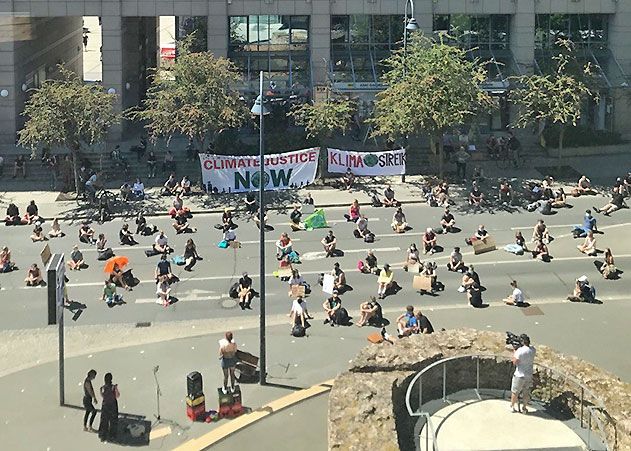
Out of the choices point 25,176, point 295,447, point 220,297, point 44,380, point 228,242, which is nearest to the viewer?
point 295,447

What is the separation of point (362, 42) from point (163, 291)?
88.7 ft

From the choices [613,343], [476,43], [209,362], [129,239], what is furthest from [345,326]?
[476,43]

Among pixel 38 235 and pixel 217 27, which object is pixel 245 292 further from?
pixel 217 27

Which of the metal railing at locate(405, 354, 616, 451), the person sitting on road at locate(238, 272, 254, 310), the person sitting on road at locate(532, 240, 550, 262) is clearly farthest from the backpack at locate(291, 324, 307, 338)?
the person sitting on road at locate(532, 240, 550, 262)

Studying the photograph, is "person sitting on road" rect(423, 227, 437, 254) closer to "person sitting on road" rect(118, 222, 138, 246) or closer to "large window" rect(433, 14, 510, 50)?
"person sitting on road" rect(118, 222, 138, 246)

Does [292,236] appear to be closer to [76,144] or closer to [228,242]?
[228,242]

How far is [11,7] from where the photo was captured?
4984cm

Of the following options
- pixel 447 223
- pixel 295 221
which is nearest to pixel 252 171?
pixel 295 221

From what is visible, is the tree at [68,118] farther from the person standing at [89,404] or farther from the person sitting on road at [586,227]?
the person standing at [89,404]

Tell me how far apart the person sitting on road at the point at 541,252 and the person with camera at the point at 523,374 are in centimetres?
1629

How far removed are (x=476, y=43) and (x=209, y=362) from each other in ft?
112

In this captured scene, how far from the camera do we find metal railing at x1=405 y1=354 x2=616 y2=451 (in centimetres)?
1761

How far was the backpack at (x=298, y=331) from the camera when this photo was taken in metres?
27.4

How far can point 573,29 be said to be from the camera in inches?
2149
